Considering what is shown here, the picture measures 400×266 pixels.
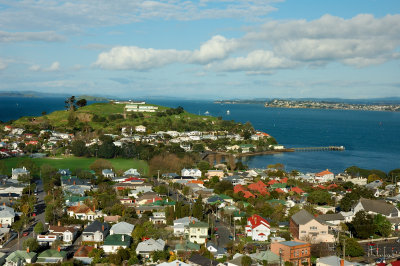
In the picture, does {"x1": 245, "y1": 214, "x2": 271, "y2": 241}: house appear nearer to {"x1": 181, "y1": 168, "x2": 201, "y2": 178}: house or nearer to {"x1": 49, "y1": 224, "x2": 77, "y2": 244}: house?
{"x1": 49, "y1": 224, "x2": 77, "y2": 244}: house

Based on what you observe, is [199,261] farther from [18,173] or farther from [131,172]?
[18,173]

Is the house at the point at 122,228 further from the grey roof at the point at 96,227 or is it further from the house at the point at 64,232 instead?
the house at the point at 64,232

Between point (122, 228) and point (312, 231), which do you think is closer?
point (312, 231)

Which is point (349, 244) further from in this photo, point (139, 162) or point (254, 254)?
point (139, 162)

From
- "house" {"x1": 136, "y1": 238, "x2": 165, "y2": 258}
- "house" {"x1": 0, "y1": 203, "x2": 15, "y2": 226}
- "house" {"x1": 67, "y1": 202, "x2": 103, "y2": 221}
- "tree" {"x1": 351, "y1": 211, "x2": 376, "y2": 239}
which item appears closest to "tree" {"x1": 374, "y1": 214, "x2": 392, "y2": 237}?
"tree" {"x1": 351, "y1": 211, "x2": 376, "y2": 239}

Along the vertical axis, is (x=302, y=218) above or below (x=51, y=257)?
above

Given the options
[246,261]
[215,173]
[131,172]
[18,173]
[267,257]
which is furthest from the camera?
[215,173]

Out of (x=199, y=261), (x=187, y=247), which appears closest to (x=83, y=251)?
(x=187, y=247)
